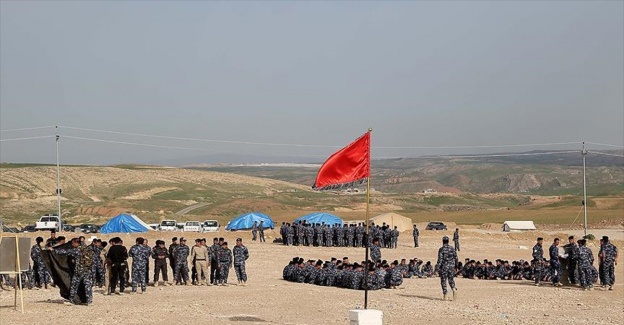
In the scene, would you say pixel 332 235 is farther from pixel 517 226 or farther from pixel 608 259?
pixel 517 226

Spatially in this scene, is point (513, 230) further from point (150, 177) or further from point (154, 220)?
point (150, 177)

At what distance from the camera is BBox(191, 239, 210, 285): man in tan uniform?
2705 cm

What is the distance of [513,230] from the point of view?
221 ft

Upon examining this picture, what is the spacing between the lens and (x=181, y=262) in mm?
26609

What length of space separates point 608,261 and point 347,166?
45.2 ft

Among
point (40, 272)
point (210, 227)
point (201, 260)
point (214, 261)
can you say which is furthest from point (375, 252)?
point (210, 227)

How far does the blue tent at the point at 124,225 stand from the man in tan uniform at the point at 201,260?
95.1ft

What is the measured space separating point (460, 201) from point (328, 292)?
10918 centimetres

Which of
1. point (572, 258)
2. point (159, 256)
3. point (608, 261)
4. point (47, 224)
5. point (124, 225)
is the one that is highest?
point (47, 224)

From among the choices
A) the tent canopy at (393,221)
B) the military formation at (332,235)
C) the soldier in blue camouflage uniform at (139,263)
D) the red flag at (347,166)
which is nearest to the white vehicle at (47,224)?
the military formation at (332,235)

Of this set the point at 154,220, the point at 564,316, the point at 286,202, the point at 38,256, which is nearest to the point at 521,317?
the point at 564,316

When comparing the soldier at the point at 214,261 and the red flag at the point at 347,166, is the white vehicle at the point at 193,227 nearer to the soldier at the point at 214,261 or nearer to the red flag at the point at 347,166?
the soldier at the point at 214,261

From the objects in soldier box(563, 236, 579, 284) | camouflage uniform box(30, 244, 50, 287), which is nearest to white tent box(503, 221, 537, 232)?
soldier box(563, 236, 579, 284)

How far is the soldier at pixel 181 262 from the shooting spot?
2639cm
